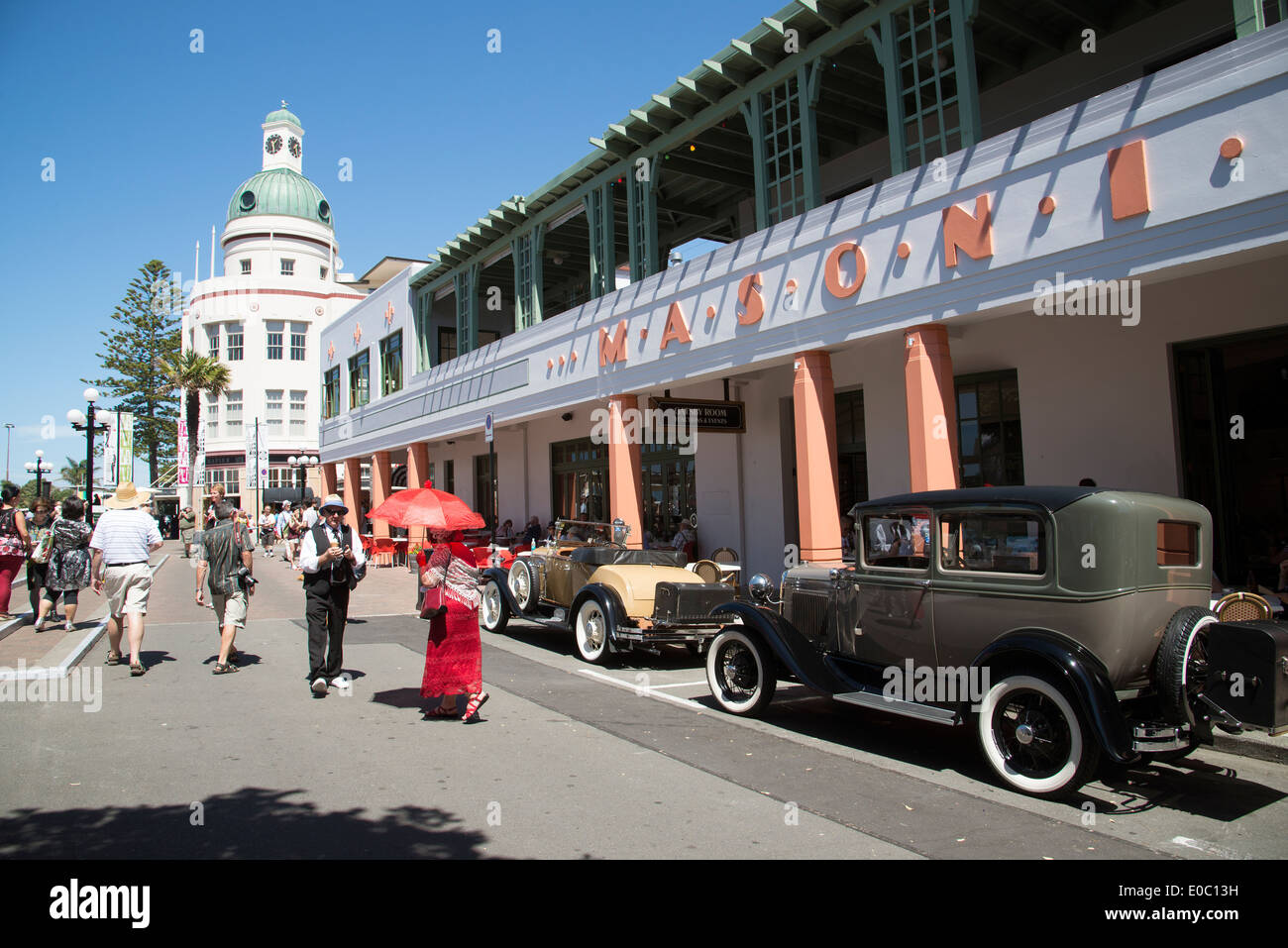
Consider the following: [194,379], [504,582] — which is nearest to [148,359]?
[194,379]

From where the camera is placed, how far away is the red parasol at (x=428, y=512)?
7004mm

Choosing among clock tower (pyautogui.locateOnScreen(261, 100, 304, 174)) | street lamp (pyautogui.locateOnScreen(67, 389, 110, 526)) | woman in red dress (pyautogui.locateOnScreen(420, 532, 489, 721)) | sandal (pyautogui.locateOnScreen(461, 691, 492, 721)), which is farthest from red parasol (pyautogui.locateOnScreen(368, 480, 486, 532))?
clock tower (pyautogui.locateOnScreen(261, 100, 304, 174))

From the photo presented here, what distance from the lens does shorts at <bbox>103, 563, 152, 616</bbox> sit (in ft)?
27.8

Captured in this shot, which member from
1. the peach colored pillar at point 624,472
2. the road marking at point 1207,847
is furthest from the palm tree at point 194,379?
the road marking at point 1207,847

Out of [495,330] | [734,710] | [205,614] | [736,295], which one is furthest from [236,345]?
[734,710]

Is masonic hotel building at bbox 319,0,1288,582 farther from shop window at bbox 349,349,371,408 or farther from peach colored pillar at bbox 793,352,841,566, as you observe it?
shop window at bbox 349,349,371,408

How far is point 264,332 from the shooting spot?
4994 cm

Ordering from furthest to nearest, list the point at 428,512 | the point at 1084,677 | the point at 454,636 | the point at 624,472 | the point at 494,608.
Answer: the point at 624,472, the point at 494,608, the point at 428,512, the point at 454,636, the point at 1084,677

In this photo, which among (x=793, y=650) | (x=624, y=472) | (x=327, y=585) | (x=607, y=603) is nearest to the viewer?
(x=793, y=650)

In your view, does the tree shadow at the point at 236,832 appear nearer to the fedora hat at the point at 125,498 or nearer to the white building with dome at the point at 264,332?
the fedora hat at the point at 125,498

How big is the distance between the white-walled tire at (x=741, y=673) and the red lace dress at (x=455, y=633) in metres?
2.10

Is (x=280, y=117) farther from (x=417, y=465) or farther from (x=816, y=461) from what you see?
(x=816, y=461)

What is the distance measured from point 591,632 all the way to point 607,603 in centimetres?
63

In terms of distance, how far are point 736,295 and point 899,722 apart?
26.6ft
